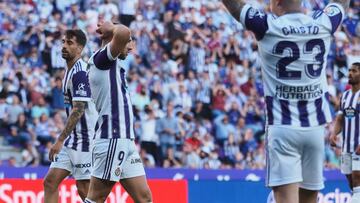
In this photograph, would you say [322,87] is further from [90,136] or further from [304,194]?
[90,136]

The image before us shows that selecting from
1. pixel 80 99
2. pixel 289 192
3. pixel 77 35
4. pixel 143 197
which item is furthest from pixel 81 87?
pixel 289 192

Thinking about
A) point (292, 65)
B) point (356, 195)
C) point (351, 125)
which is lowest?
point (356, 195)

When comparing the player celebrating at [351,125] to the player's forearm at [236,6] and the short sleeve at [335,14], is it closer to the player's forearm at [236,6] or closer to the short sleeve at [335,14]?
the short sleeve at [335,14]

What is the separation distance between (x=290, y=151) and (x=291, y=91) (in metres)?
0.47

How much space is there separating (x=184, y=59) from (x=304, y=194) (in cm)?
1513

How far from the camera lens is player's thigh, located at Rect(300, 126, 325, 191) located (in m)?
8.09

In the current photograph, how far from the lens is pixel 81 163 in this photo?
37.5 ft

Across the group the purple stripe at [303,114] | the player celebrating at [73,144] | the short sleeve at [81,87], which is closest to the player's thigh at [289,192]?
the purple stripe at [303,114]

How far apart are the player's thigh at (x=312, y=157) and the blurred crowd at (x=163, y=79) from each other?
37.9 ft

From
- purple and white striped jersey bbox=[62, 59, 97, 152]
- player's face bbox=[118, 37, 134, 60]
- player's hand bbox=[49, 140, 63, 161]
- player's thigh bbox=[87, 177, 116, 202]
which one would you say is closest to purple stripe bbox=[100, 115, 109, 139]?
player's thigh bbox=[87, 177, 116, 202]

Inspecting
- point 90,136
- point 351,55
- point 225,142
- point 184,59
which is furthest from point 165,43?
point 90,136

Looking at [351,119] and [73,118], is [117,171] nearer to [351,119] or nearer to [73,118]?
[73,118]

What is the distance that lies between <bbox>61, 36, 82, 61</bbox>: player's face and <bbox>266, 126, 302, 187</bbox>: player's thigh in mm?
3868

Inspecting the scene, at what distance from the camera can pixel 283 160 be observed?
803 cm
